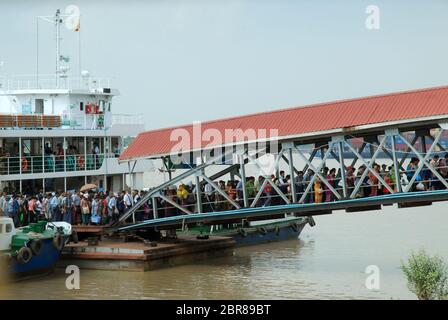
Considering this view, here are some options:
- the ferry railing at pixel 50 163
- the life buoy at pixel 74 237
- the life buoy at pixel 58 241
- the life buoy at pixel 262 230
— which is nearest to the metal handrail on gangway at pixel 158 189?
the life buoy at pixel 74 237

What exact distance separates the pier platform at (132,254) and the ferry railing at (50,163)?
460 centimetres

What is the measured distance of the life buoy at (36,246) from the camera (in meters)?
21.9

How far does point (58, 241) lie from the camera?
22.7 meters

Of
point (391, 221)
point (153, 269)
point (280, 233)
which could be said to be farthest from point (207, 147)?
point (391, 221)

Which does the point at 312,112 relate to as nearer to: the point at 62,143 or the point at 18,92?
the point at 62,143

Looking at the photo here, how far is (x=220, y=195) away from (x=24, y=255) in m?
5.16

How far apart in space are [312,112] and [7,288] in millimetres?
8110

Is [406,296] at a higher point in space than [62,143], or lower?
lower

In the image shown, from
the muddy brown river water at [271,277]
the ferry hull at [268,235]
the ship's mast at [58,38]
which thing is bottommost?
the muddy brown river water at [271,277]

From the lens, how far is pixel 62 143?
2981 cm

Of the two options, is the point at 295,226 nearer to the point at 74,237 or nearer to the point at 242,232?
the point at 242,232

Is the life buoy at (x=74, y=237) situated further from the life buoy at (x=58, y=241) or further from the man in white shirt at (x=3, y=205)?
the man in white shirt at (x=3, y=205)

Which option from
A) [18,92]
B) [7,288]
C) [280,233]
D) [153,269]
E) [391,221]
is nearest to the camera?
[7,288]

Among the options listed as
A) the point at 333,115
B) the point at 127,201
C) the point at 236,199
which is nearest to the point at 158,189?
the point at 127,201
